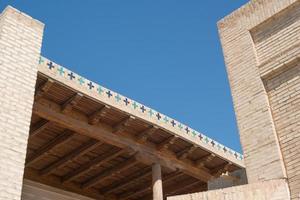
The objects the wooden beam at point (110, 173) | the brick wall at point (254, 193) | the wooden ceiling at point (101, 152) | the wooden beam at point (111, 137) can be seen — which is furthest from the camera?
the wooden beam at point (110, 173)

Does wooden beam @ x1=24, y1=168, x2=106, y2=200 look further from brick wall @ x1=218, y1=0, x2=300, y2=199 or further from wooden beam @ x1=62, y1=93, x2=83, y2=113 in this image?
brick wall @ x1=218, y1=0, x2=300, y2=199

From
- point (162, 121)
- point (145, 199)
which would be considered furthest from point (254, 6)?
point (145, 199)

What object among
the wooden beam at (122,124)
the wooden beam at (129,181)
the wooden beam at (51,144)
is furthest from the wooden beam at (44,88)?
the wooden beam at (129,181)

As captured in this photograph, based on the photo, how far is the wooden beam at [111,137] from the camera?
11.4m

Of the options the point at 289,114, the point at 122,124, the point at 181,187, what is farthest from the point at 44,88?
the point at 181,187

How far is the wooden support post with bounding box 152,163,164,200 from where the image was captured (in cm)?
1269

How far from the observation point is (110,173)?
1468 centimetres

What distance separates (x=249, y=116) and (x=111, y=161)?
6.74m

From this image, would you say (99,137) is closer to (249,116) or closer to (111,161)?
(111,161)

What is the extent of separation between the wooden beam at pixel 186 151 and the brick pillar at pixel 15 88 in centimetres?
570

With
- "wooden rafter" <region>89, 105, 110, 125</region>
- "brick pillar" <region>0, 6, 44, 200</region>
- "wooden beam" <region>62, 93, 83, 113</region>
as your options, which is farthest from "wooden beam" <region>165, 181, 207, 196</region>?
"brick pillar" <region>0, 6, 44, 200</region>

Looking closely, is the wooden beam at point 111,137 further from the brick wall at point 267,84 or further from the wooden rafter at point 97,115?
the brick wall at point 267,84

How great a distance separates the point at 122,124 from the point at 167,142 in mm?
1606

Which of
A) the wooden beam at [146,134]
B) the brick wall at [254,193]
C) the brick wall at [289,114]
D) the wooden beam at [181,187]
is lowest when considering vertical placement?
the brick wall at [254,193]
